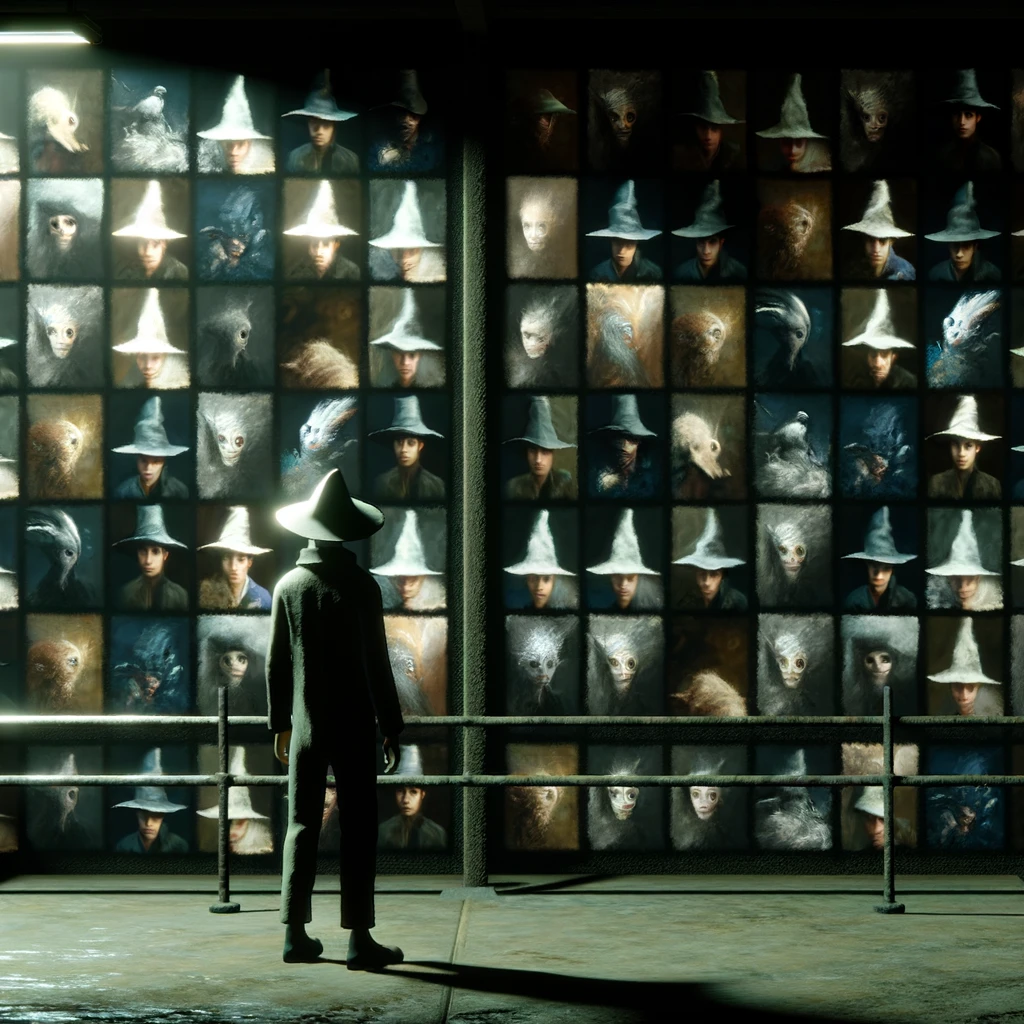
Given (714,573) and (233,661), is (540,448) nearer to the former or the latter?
(714,573)

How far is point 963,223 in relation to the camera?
27.5 ft

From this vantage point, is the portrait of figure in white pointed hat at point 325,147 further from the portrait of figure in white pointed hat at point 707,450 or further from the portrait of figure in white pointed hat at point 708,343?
the portrait of figure in white pointed hat at point 707,450

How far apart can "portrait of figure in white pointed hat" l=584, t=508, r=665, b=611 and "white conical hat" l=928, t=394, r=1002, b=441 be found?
162 centimetres

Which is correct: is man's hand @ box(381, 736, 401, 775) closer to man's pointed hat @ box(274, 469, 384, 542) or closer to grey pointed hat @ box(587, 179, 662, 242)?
man's pointed hat @ box(274, 469, 384, 542)

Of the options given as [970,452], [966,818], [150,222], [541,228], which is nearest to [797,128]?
[541,228]

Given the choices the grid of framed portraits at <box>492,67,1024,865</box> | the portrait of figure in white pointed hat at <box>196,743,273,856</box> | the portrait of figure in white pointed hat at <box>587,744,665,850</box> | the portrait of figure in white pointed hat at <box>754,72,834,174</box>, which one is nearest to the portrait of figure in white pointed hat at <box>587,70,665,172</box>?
the grid of framed portraits at <box>492,67,1024,865</box>

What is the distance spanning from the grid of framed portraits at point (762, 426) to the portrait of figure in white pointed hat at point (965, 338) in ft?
0.04

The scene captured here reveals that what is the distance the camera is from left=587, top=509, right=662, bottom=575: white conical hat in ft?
27.6

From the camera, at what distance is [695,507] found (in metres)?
8.41

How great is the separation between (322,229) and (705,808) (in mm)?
3723

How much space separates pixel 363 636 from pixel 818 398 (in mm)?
3118

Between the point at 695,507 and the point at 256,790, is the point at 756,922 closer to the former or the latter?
the point at 695,507

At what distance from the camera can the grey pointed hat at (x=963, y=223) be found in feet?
27.5

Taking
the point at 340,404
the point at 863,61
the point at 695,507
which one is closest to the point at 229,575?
the point at 340,404
